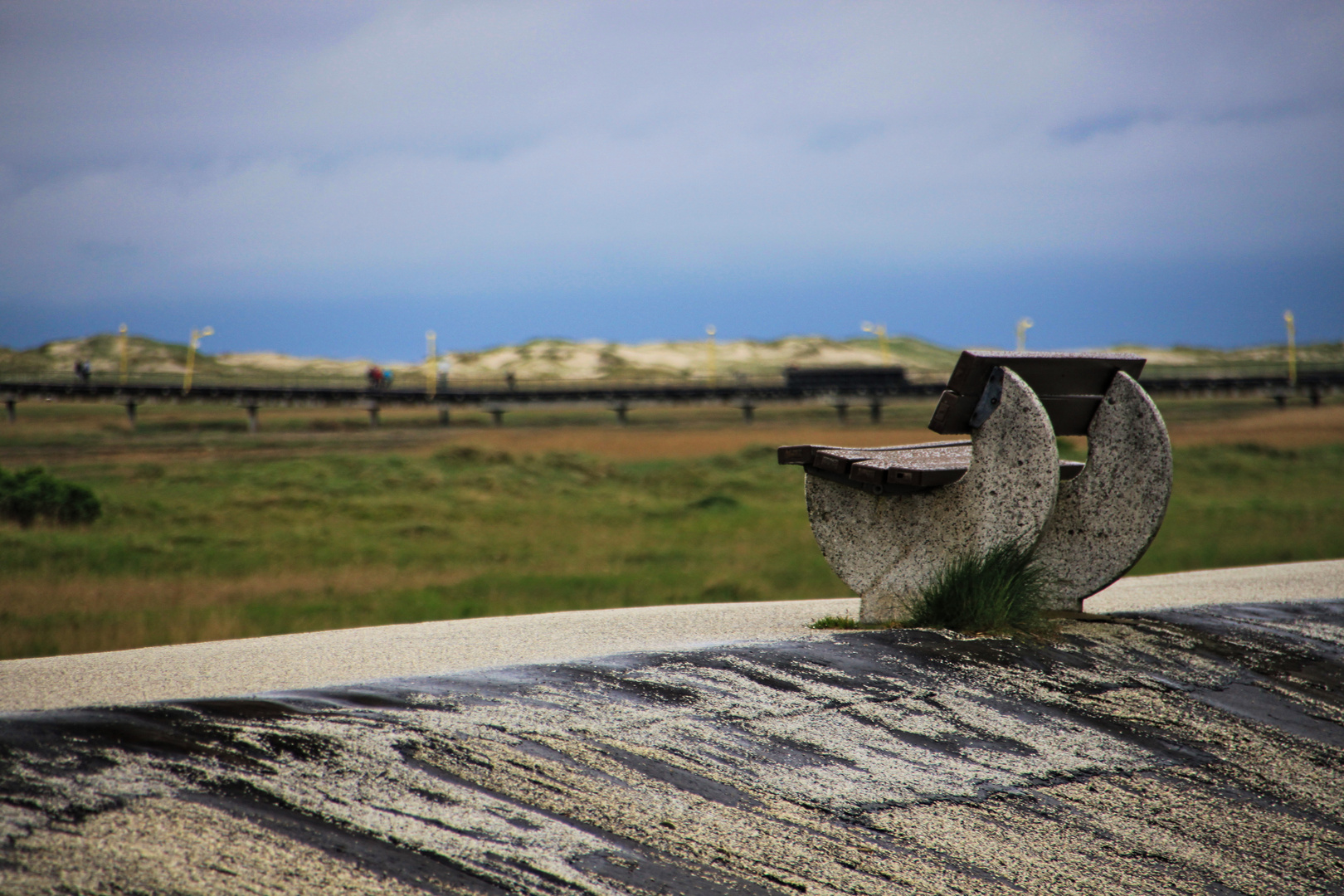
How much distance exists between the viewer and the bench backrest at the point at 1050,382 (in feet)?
18.0

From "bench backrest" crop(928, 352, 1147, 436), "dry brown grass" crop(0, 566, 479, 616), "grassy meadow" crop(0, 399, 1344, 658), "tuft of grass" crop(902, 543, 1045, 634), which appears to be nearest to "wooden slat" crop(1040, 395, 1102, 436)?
"bench backrest" crop(928, 352, 1147, 436)

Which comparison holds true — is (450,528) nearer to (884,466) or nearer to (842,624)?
(842,624)

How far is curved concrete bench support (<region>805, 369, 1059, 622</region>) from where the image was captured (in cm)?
546

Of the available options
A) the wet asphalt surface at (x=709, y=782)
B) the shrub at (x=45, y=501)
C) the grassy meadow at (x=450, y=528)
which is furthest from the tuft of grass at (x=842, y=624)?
the shrub at (x=45, y=501)

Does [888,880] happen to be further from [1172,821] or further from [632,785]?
[1172,821]

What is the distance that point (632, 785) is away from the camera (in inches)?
139

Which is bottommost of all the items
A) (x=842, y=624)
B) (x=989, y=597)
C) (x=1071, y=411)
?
(x=842, y=624)

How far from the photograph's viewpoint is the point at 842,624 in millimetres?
6430

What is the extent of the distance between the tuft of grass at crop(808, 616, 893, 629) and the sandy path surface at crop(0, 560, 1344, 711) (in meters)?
0.14

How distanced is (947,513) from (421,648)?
308cm

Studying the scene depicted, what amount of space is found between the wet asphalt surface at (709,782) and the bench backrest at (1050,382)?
47.6 inches

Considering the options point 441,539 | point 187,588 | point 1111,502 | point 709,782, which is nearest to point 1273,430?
point 441,539

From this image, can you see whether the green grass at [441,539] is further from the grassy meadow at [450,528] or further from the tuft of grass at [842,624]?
the tuft of grass at [842,624]

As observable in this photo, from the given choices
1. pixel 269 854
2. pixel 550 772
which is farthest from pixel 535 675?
pixel 269 854
